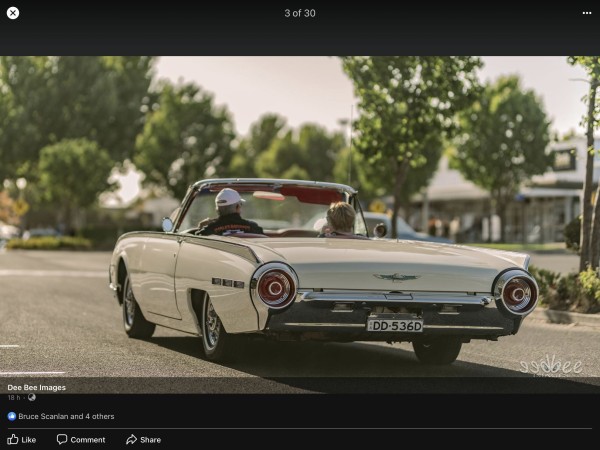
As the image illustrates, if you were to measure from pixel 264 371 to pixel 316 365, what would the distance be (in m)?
0.62

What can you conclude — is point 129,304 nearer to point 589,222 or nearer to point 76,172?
point 589,222

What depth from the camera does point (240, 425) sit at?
514cm

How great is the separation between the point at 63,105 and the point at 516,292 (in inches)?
2702

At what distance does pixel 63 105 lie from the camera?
73125 mm

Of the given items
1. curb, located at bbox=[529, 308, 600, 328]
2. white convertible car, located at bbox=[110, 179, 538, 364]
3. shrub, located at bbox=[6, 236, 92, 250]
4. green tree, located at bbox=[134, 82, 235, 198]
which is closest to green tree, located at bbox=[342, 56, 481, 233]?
curb, located at bbox=[529, 308, 600, 328]

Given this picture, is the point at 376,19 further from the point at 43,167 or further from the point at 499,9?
the point at 43,167

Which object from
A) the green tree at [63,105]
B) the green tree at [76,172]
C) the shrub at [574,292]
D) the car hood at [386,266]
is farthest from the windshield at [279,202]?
the green tree at [63,105]

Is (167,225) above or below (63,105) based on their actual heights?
below

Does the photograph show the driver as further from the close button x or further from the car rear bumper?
the close button x

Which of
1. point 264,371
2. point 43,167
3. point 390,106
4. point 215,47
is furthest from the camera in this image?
point 43,167

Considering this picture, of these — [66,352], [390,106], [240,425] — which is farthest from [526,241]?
[240,425]

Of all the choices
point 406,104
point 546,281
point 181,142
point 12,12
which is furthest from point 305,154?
point 12,12

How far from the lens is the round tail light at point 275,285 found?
7004 mm

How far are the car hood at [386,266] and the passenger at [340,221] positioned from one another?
1.16 meters
